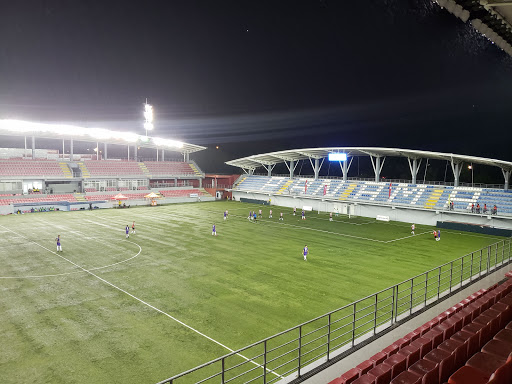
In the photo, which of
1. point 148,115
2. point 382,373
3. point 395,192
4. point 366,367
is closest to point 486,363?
point 382,373

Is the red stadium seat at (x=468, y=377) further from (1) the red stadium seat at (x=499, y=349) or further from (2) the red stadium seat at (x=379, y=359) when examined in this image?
(2) the red stadium seat at (x=379, y=359)

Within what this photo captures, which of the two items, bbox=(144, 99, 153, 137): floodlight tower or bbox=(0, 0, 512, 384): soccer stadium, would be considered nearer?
bbox=(0, 0, 512, 384): soccer stadium

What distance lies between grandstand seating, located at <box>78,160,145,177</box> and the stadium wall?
26.8 meters

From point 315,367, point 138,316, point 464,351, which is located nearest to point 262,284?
point 138,316

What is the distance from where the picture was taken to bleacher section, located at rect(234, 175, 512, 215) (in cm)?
3934

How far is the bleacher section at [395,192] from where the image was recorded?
3934cm

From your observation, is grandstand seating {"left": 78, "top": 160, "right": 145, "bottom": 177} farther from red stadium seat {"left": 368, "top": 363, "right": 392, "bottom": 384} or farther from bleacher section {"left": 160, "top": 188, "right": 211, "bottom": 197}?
red stadium seat {"left": 368, "top": 363, "right": 392, "bottom": 384}

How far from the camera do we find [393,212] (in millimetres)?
44125

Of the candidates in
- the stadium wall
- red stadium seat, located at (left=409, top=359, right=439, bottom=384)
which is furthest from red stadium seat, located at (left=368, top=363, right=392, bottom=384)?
the stadium wall

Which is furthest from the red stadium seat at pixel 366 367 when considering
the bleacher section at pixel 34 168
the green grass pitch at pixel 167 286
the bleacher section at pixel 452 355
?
the bleacher section at pixel 34 168

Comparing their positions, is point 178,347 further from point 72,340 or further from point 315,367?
point 315,367

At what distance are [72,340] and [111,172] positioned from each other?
183 ft

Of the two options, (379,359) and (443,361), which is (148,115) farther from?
(443,361)

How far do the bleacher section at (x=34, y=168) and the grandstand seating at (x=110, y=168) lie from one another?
3.44 m
